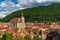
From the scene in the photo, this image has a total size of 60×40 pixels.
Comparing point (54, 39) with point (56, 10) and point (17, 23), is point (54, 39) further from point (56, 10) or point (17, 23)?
point (56, 10)

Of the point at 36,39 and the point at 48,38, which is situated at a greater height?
the point at 48,38

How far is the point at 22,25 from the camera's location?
75812 mm

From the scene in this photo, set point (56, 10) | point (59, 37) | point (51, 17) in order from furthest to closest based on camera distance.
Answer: point (56, 10), point (51, 17), point (59, 37)

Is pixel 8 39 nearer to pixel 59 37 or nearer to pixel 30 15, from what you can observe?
pixel 59 37

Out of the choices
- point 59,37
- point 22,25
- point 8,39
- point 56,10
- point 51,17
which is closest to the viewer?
point 59,37

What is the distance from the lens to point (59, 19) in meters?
145

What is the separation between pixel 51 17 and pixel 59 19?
5365mm

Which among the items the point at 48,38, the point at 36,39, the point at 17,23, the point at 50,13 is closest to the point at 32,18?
the point at 50,13

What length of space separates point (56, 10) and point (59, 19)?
13.1 metres

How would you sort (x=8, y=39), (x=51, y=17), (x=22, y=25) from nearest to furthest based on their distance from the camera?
1. (x=8, y=39)
2. (x=22, y=25)
3. (x=51, y=17)

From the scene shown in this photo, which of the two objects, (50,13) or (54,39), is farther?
(50,13)

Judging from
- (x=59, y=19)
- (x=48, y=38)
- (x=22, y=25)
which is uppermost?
(x=48, y=38)

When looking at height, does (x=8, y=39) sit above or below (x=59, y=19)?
above

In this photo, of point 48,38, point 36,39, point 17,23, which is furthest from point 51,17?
point 48,38
